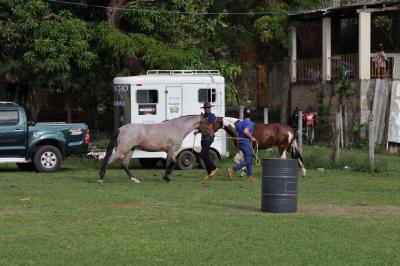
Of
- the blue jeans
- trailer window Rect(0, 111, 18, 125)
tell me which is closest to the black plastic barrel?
the blue jeans

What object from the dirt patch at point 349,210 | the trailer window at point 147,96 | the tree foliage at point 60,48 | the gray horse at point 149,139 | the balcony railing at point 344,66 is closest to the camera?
the dirt patch at point 349,210

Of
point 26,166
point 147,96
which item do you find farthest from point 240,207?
point 26,166

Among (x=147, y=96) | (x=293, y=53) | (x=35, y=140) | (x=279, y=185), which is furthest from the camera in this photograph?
(x=293, y=53)

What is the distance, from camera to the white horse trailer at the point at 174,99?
2741 cm

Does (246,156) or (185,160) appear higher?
(246,156)

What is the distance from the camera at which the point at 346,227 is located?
557 inches

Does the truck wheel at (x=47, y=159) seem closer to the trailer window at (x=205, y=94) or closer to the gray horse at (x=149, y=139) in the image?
the gray horse at (x=149, y=139)

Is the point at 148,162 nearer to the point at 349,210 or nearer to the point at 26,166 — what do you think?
the point at 26,166

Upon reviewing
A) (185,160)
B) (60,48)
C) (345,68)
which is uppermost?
(60,48)

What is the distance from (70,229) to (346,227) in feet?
13.5

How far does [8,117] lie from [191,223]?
1277cm

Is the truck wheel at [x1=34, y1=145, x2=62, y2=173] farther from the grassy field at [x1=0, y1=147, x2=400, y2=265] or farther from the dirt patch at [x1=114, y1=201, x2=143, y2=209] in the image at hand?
the dirt patch at [x1=114, y1=201, x2=143, y2=209]

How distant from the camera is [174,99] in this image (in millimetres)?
27625

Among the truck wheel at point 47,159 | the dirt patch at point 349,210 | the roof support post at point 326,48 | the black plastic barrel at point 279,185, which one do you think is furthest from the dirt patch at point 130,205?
the roof support post at point 326,48
